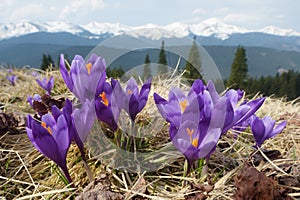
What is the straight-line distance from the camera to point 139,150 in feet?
3.44

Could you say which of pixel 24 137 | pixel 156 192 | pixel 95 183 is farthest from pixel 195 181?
pixel 24 137

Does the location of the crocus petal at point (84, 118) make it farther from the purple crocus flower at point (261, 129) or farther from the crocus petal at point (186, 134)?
the purple crocus flower at point (261, 129)

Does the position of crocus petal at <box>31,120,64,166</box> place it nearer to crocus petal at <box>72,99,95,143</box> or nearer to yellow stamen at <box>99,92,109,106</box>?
crocus petal at <box>72,99,95,143</box>

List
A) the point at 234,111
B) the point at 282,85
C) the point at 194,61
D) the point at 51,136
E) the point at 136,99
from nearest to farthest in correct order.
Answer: the point at 51,136 < the point at 234,111 < the point at 136,99 < the point at 194,61 < the point at 282,85

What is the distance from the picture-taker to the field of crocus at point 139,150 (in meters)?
0.79

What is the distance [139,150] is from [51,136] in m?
0.34

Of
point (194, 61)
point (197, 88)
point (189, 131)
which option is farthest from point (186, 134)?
point (194, 61)

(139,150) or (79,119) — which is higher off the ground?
(79,119)

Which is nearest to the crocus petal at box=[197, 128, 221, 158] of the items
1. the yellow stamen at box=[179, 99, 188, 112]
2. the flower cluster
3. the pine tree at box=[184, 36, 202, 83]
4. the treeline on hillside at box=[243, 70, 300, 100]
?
the flower cluster

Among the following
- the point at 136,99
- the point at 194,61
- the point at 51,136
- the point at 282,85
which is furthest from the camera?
the point at 282,85

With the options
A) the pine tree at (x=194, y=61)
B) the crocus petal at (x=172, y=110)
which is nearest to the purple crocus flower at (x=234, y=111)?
the crocus petal at (x=172, y=110)

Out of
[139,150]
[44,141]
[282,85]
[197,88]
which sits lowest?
[282,85]

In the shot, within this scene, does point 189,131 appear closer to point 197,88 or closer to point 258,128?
point 197,88

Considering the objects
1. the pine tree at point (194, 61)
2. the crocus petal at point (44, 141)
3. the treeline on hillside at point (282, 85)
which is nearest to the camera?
the crocus petal at point (44, 141)
